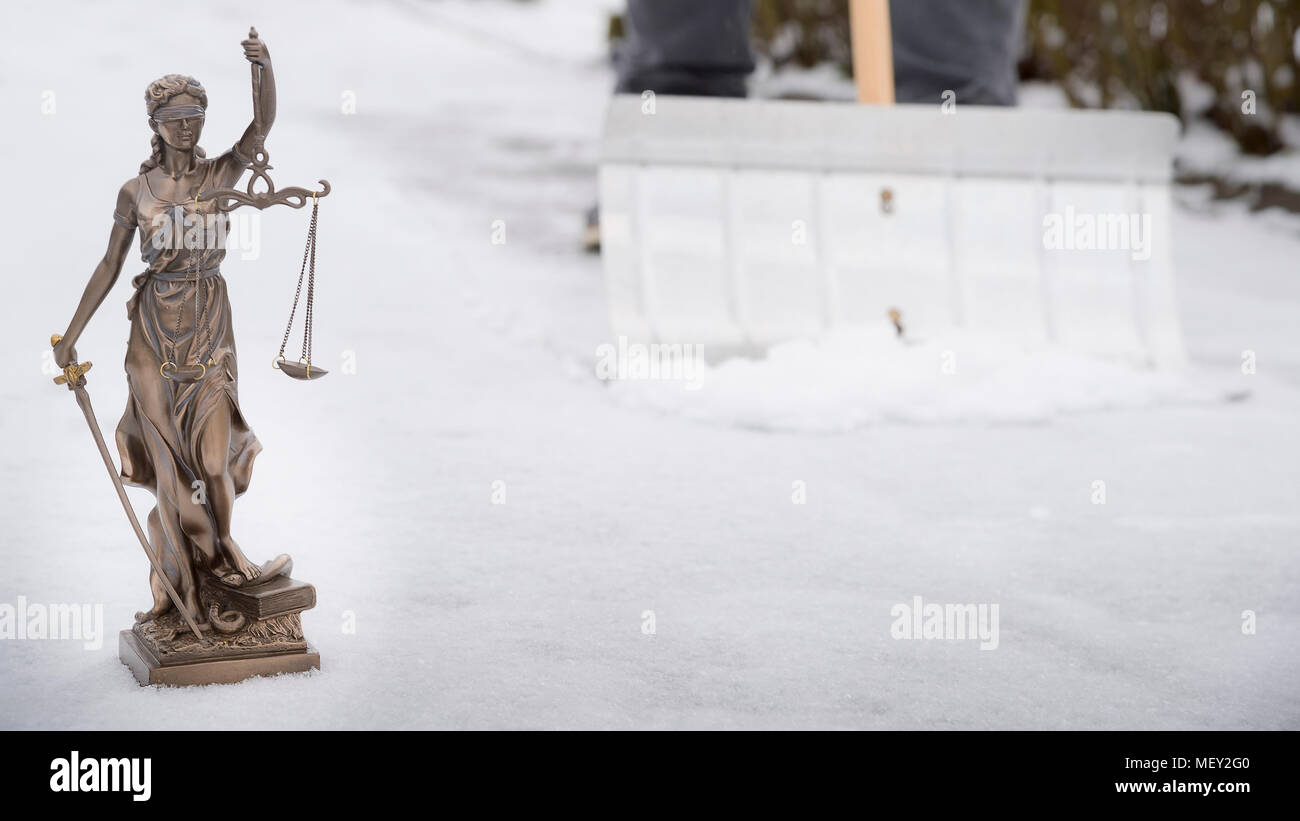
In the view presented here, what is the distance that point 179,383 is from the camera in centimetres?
134

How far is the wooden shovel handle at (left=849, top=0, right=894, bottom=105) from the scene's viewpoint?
8.82 ft

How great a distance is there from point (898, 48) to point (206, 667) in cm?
216

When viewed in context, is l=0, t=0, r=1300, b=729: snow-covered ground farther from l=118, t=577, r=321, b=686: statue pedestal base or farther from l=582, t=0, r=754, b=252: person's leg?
l=582, t=0, r=754, b=252: person's leg

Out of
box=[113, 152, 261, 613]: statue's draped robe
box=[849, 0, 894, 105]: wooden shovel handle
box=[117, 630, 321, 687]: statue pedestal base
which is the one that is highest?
box=[849, 0, 894, 105]: wooden shovel handle

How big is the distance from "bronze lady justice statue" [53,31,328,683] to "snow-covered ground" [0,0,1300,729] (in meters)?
0.07

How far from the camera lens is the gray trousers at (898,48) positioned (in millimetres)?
2900

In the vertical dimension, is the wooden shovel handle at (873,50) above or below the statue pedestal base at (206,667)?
above

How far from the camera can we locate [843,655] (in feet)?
4.87

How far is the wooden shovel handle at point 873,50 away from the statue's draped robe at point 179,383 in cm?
163

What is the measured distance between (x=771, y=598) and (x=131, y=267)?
5.20 ft

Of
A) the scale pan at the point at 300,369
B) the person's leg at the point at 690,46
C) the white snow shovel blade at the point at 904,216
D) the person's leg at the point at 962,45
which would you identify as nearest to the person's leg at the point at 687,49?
the person's leg at the point at 690,46

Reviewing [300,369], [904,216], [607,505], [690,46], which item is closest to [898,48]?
[690,46]

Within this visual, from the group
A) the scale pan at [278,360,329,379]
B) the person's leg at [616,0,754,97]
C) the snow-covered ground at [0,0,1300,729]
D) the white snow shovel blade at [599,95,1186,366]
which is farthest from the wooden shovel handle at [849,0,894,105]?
the scale pan at [278,360,329,379]

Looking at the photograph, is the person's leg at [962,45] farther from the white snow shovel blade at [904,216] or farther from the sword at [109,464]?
the sword at [109,464]
